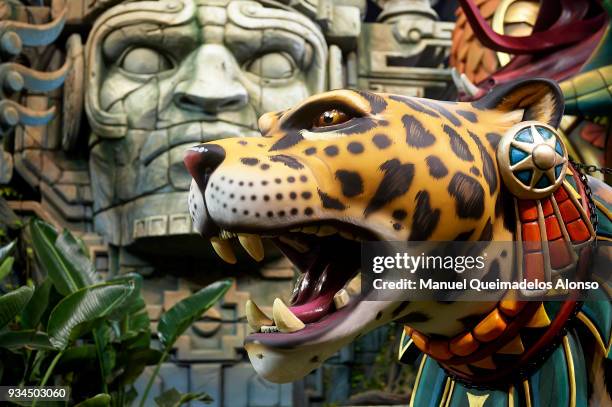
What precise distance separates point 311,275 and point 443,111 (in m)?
0.29

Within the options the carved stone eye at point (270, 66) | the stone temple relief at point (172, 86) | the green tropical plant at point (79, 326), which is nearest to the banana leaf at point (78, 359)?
the green tropical plant at point (79, 326)

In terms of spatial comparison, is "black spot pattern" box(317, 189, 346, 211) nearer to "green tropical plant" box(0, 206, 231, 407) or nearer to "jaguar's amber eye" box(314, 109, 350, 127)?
"jaguar's amber eye" box(314, 109, 350, 127)

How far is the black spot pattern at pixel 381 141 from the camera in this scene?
1.00m

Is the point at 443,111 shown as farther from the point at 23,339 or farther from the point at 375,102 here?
the point at 23,339

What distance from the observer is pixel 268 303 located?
370cm

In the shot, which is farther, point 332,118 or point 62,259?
point 62,259

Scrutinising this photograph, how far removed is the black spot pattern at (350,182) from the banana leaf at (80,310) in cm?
181

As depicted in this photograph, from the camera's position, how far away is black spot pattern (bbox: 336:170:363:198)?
98 centimetres

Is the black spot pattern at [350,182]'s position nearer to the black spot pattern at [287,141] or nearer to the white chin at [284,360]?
the black spot pattern at [287,141]

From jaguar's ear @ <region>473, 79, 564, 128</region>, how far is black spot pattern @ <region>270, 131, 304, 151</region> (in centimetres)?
29

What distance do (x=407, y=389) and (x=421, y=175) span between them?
3003 mm

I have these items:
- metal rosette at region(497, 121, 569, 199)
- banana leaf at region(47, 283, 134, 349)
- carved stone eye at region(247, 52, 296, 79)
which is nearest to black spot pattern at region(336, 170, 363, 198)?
metal rosette at region(497, 121, 569, 199)

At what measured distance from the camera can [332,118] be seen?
1036 millimetres

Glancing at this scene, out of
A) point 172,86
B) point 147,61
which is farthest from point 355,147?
point 147,61
